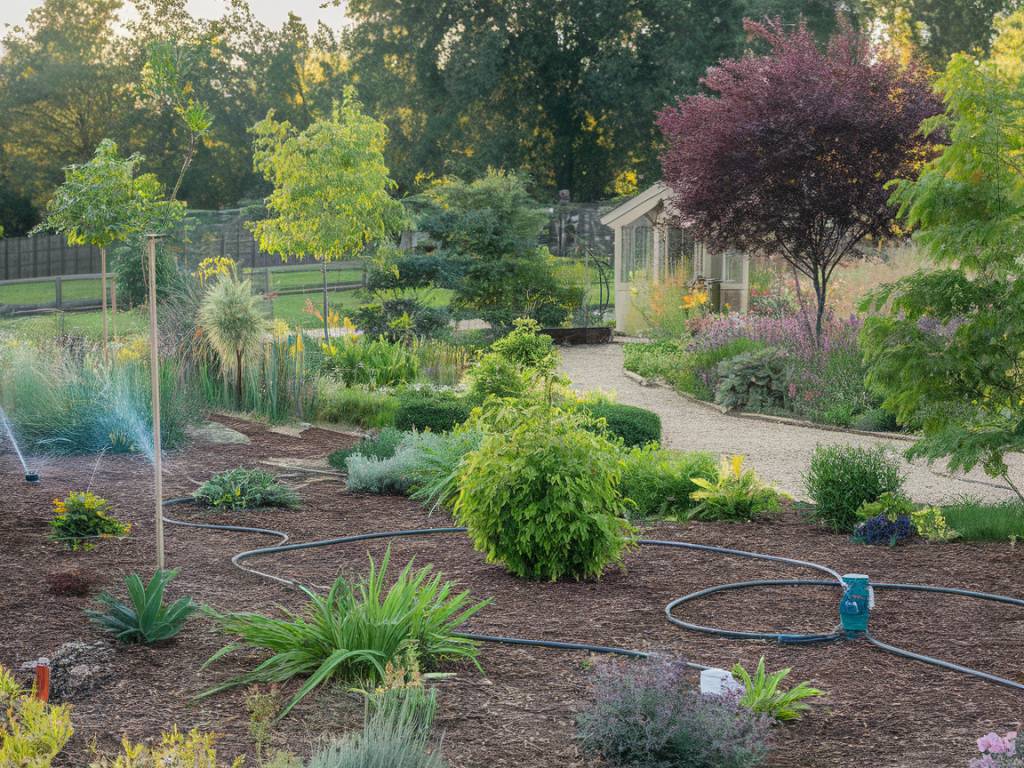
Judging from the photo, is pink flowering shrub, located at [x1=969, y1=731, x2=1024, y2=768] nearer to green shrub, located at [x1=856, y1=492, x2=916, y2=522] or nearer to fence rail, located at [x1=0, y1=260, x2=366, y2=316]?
green shrub, located at [x1=856, y1=492, x2=916, y2=522]

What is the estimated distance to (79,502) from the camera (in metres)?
6.42

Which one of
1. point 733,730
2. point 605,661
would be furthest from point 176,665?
point 733,730

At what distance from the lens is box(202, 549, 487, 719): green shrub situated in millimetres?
4160

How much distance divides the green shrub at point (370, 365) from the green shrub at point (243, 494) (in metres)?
5.10

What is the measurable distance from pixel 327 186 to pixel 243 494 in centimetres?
761

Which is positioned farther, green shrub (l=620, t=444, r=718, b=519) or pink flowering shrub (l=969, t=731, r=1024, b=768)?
green shrub (l=620, t=444, r=718, b=519)

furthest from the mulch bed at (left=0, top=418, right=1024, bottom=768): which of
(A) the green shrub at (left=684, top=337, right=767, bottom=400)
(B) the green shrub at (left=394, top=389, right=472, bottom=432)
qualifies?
(A) the green shrub at (left=684, top=337, right=767, bottom=400)

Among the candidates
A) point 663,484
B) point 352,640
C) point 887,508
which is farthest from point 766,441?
point 352,640

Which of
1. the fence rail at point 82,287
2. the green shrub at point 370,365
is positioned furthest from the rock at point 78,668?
the fence rail at point 82,287

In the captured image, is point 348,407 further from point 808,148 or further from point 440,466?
point 808,148

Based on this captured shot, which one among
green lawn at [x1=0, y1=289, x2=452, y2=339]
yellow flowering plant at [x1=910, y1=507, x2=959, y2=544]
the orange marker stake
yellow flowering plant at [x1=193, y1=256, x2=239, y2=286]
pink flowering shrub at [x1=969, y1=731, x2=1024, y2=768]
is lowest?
yellow flowering plant at [x1=910, y1=507, x2=959, y2=544]

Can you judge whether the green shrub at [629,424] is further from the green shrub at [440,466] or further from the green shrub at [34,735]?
the green shrub at [34,735]

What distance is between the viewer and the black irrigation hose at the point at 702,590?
456 cm

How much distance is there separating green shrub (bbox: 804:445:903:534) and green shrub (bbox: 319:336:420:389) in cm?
645
